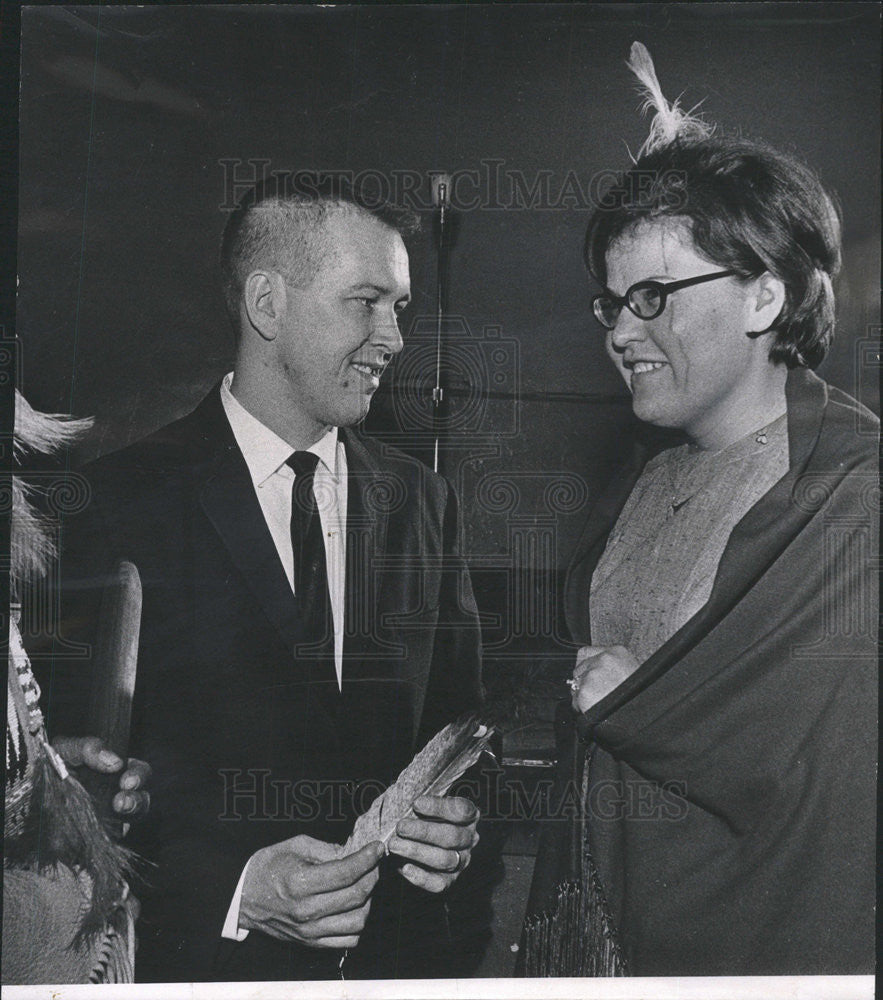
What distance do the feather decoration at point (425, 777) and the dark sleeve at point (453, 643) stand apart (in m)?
0.04

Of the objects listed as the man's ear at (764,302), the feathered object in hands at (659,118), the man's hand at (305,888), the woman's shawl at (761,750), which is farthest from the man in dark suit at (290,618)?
the man's ear at (764,302)

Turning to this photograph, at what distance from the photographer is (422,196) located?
187 centimetres

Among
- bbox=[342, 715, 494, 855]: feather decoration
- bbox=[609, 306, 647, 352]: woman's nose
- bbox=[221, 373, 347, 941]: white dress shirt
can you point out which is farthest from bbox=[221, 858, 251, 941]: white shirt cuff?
bbox=[609, 306, 647, 352]: woman's nose

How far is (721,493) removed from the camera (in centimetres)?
185

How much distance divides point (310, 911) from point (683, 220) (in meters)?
1.53

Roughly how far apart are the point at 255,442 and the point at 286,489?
0.11 m

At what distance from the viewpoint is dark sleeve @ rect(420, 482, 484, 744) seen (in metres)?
1.87

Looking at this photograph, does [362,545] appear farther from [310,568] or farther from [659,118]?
[659,118]

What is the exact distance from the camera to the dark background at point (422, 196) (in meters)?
1.87

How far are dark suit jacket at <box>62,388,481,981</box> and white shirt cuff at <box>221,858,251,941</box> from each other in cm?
2

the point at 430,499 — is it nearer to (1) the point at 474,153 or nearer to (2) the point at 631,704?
(2) the point at 631,704

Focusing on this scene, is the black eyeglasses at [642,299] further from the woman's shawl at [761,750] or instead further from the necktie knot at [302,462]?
the necktie knot at [302,462]

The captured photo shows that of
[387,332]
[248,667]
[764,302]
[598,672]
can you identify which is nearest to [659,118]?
[764,302]

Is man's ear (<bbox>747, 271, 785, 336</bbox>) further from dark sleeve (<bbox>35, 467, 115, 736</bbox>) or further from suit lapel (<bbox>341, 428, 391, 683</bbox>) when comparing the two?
dark sleeve (<bbox>35, 467, 115, 736</bbox>)
